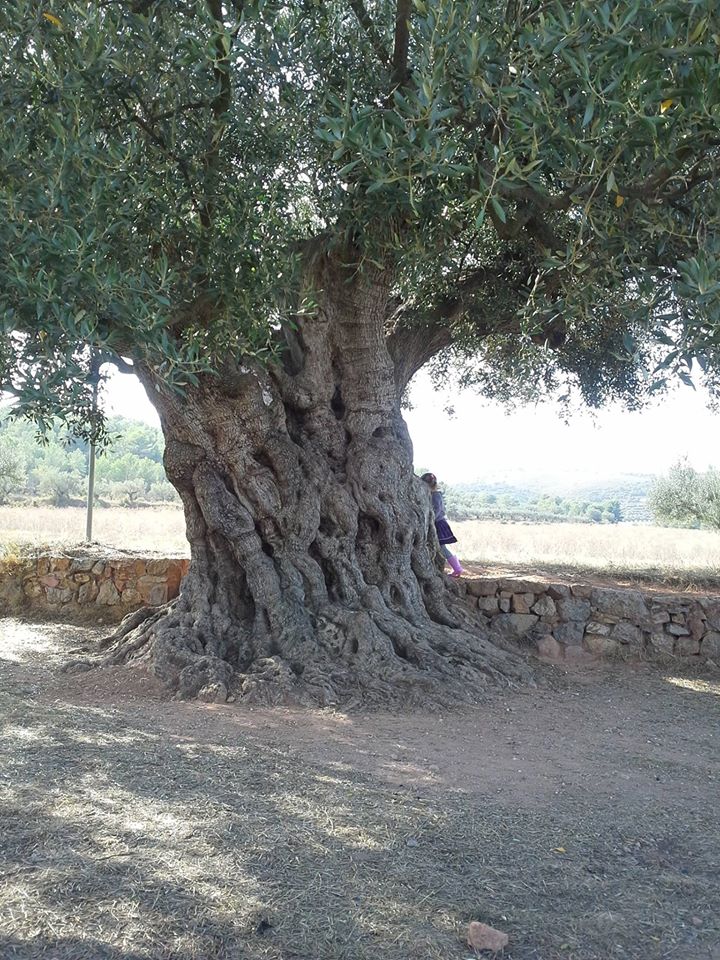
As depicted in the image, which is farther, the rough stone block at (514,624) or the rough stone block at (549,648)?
the rough stone block at (514,624)

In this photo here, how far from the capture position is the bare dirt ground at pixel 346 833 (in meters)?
3.32

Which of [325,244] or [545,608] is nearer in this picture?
[325,244]

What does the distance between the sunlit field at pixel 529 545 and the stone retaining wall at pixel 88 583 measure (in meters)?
0.89

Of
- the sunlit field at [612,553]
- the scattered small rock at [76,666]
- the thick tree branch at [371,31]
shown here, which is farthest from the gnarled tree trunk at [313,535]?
the sunlit field at [612,553]

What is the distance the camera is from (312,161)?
22.9ft

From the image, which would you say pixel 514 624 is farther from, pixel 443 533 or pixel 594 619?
pixel 443 533

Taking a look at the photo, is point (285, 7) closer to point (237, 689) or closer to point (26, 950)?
point (237, 689)

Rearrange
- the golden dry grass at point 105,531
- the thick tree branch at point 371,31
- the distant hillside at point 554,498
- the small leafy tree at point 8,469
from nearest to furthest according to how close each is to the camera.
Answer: the thick tree branch at point 371,31 → the golden dry grass at point 105,531 → the small leafy tree at point 8,469 → the distant hillside at point 554,498

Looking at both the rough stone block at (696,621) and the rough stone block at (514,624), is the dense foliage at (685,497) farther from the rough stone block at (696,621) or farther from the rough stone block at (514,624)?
the rough stone block at (514,624)

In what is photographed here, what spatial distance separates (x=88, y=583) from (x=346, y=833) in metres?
8.50

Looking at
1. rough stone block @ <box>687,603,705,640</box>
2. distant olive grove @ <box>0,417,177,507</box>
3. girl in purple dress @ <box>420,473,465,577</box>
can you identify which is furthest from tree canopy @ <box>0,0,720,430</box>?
distant olive grove @ <box>0,417,177,507</box>

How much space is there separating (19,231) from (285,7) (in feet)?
10.5

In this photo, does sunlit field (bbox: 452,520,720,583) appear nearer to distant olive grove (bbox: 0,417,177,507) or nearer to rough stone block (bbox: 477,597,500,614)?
rough stone block (bbox: 477,597,500,614)

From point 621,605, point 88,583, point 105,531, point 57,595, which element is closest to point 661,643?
point 621,605
